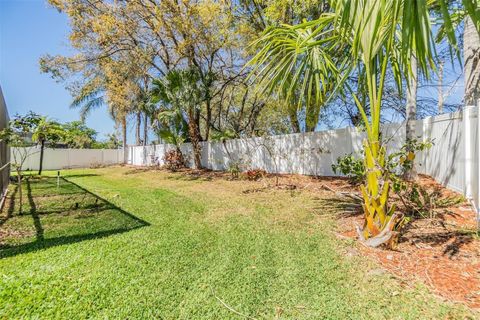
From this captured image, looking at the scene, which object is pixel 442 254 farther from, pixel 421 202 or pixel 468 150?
pixel 468 150

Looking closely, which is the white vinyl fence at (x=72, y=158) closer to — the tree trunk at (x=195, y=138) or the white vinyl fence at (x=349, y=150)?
the white vinyl fence at (x=349, y=150)

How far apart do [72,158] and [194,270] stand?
20.9 m

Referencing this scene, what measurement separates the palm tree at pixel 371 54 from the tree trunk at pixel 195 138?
28.8 feet

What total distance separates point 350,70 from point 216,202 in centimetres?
393

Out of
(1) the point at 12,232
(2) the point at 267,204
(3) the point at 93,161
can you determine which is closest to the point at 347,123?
(2) the point at 267,204

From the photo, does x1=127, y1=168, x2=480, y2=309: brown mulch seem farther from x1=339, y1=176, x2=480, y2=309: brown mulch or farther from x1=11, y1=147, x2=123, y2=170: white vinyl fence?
x1=11, y1=147, x2=123, y2=170: white vinyl fence

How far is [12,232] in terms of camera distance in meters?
4.16

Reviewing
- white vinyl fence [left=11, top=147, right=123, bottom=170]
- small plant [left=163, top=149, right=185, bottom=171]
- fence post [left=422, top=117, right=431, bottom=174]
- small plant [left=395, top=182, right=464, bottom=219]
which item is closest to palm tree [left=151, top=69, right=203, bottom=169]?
small plant [left=163, top=149, right=185, bottom=171]

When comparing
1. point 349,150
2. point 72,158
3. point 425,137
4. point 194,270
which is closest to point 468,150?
point 425,137

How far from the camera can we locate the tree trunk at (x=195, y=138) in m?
12.5

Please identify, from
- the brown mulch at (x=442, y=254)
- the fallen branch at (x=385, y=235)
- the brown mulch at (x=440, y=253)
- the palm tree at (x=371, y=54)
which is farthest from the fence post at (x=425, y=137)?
the fallen branch at (x=385, y=235)

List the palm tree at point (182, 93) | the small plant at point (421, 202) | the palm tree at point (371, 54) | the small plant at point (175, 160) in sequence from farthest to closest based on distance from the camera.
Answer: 1. the small plant at point (175, 160)
2. the palm tree at point (182, 93)
3. the small plant at point (421, 202)
4. the palm tree at point (371, 54)

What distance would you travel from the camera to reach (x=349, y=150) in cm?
803

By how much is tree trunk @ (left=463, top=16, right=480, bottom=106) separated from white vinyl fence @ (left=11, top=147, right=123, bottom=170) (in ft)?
69.5
